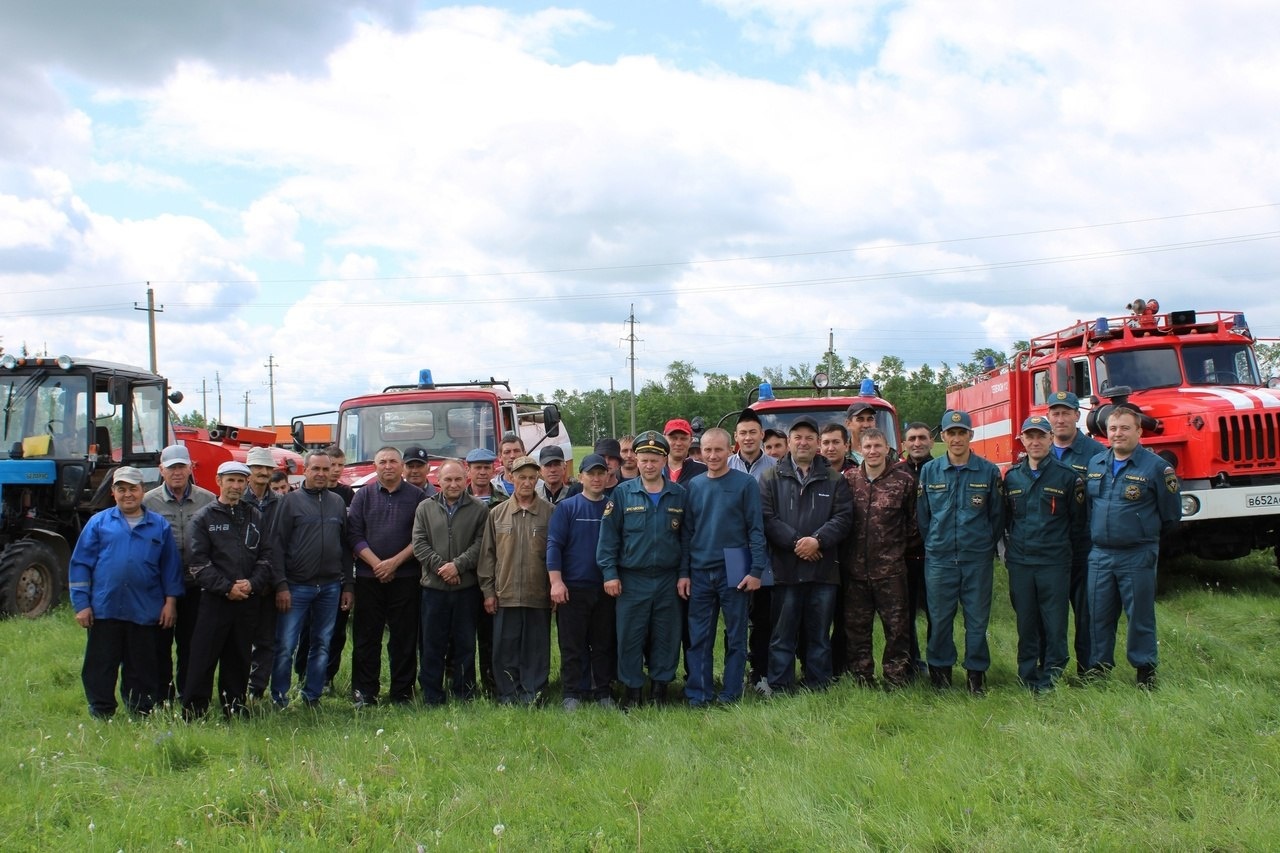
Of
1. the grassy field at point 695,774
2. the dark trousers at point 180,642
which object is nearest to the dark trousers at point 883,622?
the grassy field at point 695,774

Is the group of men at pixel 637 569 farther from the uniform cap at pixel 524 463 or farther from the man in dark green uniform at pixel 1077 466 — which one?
the uniform cap at pixel 524 463

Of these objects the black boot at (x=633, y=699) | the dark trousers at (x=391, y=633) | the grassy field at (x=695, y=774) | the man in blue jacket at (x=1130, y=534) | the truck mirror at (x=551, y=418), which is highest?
the truck mirror at (x=551, y=418)

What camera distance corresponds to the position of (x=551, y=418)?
417 inches

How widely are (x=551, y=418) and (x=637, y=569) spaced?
451 cm

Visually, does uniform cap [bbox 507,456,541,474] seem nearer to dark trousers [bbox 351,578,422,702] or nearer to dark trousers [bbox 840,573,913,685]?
dark trousers [bbox 351,578,422,702]

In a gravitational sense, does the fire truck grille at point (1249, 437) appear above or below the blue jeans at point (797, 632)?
above

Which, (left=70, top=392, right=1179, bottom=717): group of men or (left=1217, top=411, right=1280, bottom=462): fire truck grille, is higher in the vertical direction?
(left=1217, top=411, right=1280, bottom=462): fire truck grille

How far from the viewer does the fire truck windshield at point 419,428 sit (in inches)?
401

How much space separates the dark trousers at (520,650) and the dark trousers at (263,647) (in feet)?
4.82

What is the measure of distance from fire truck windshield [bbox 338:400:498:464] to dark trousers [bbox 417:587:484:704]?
3.65m

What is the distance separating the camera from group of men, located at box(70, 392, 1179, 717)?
5.89 meters

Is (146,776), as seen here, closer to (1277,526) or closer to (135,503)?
(135,503)

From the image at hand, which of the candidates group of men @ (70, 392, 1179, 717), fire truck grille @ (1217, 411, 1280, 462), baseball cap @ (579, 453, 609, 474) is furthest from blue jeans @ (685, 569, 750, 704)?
fire truck grille @ (1217, 411, 1280, 462)

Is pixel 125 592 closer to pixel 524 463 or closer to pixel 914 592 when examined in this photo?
pixel 524 463
